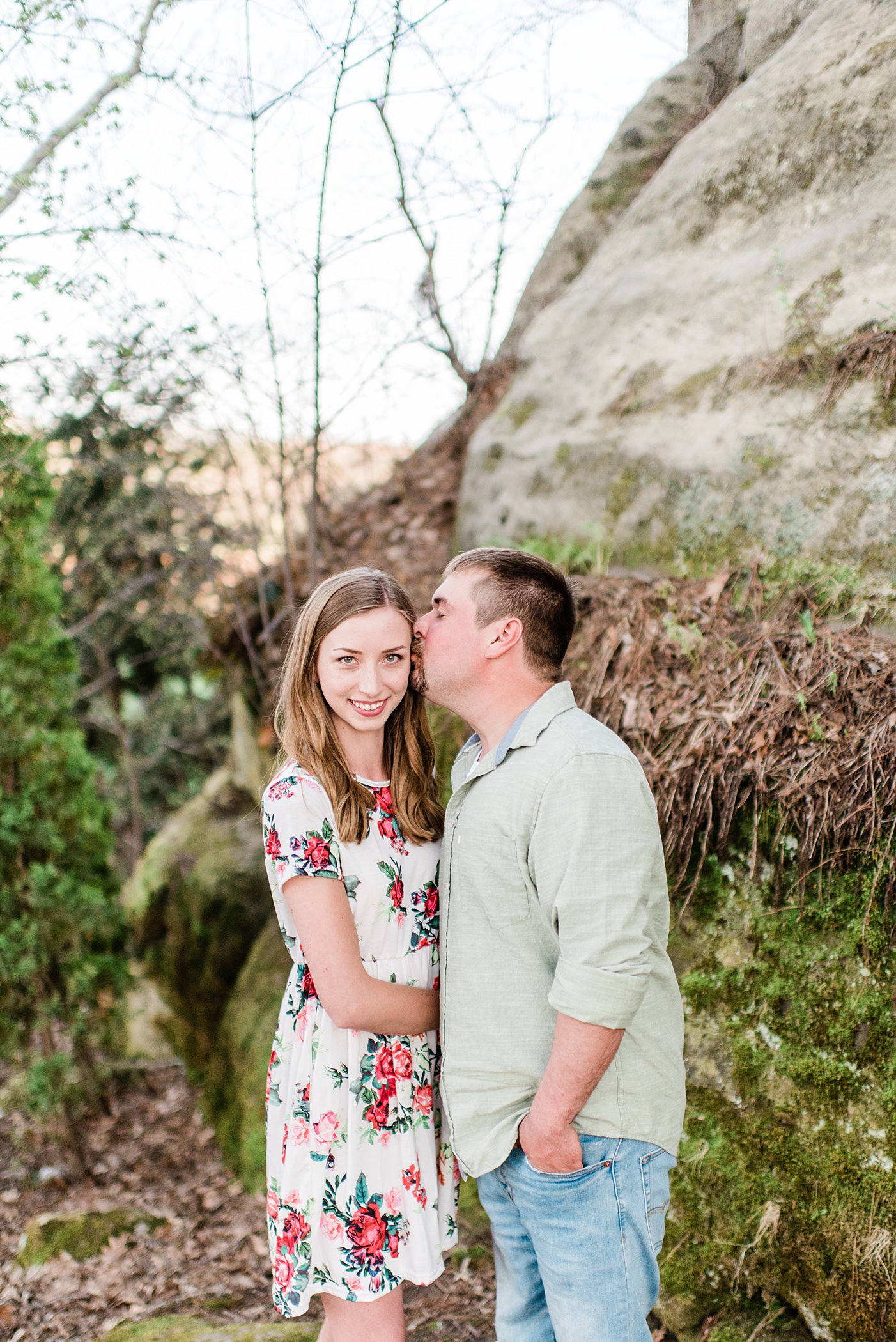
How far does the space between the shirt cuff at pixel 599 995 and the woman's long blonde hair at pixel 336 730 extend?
0.76m

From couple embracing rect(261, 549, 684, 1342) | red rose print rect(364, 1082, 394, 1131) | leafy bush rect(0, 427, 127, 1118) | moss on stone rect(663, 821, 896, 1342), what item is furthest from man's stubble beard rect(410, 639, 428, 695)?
leafy bush rect(0, 427, 127, 1118)

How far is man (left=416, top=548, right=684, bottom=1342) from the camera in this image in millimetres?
1892

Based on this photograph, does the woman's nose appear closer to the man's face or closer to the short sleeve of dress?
the man's face

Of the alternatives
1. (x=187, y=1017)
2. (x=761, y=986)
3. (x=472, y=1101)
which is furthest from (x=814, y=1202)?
(x=187, y=1017)

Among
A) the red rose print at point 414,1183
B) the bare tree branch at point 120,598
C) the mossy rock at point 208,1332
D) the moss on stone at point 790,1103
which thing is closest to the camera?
the red rose print at point 414,1183

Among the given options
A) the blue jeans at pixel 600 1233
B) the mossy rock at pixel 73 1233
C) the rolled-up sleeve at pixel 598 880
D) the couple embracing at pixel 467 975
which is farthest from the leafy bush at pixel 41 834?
the rolled-up sleeve at pixel 598 880

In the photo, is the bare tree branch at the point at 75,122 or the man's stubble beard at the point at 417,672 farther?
the bare tree branch at the point at 75,122

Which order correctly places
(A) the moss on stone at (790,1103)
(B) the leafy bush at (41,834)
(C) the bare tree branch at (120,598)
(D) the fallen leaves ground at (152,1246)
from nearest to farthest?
(A) the moss on stone at (790,1103) → (D) the fallen leaves ground at (152,1246) → (B) the leafy bush at (41,834) → (C) the bare tree branch at (120,598)

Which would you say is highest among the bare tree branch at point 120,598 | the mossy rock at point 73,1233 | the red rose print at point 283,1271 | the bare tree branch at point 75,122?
the bare tree branch at point 75,122

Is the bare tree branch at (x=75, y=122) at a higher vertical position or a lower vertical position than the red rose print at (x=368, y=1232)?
higher

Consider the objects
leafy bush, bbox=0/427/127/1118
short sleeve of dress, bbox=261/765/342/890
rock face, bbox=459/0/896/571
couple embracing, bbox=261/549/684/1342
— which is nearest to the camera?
couple embracing, bbox=261/549/684/1342

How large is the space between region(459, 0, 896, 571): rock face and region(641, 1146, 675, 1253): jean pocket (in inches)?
95.4

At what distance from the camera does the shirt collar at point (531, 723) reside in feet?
7.06

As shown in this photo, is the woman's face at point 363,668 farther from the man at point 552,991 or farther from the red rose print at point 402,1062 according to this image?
the red rose print at point 402,1062
